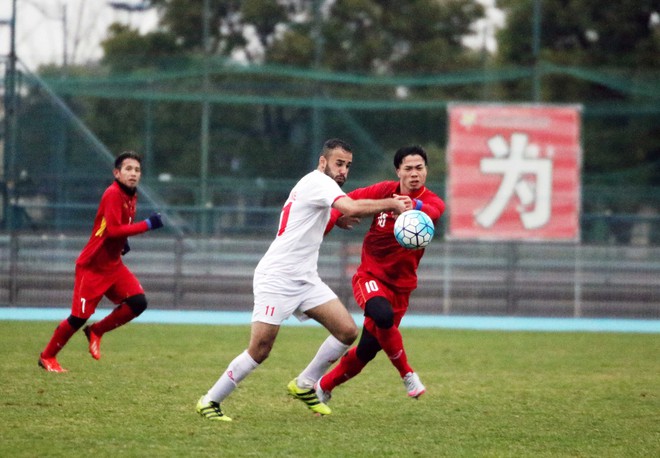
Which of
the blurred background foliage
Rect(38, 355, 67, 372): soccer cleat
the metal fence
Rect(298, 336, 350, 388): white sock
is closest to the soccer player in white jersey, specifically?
Rect(298, 336, 350, 388): white sock

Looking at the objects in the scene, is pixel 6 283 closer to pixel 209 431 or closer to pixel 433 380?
pixel 433 380

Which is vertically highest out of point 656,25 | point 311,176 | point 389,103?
point 656,25

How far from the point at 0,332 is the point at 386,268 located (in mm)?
7641

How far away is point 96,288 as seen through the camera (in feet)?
36.1

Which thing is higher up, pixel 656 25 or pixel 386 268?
pixel 656 25

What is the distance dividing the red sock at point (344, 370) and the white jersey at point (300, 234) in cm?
84

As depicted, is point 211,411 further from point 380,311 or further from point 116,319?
point 116,319

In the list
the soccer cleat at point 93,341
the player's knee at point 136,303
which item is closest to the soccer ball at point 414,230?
the player's knee at point 136,303

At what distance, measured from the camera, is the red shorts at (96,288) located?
10953 mm

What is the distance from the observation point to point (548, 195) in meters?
19.9

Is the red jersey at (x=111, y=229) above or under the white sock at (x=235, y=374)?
above

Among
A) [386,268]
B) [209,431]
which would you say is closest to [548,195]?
[386,268]

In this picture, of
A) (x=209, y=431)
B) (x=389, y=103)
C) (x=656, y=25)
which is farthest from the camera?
(x=656, y=25)

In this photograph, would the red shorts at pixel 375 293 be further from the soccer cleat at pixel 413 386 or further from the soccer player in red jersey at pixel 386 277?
the soccer cleat at pixel 413 386
